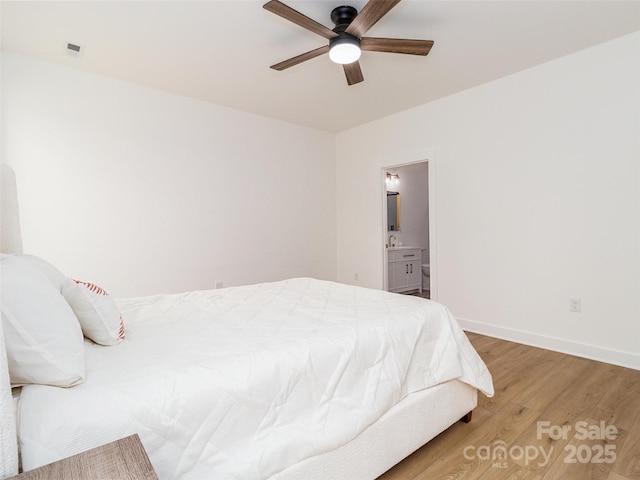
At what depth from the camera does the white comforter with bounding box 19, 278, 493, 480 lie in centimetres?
90

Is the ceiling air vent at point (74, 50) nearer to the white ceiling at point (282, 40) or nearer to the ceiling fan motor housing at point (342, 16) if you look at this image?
the white ceiling at point (282, 40)

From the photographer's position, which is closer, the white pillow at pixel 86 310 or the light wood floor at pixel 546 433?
the white pillow at pixel 86 310

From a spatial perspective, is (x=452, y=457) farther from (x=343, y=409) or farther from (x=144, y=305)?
(x=144, y=305)

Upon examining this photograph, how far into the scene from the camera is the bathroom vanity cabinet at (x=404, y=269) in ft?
17.8

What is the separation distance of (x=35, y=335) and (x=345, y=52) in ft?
7.37

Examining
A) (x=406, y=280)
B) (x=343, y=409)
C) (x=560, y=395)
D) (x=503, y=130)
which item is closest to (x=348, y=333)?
(x=343, y=409)

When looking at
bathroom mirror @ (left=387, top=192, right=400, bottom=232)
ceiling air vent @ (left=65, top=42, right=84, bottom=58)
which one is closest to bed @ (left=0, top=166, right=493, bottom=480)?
ceiling air vent @ (left=65, top=42, right=84, bottom=58)

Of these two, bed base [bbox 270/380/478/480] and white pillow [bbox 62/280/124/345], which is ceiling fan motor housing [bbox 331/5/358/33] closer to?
white pillow [bbox 62/280/124/345]

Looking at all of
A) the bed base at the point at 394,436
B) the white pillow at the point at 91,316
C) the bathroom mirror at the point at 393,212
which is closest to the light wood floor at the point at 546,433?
the bed base at the point at 394,436

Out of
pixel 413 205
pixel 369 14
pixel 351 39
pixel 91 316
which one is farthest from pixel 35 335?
pixel 413 205

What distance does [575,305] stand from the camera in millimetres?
2910

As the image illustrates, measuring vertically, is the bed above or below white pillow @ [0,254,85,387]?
below

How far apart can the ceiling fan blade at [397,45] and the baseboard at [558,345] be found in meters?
2.72

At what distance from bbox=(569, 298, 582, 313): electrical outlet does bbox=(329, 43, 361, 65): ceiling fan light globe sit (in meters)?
2.76
